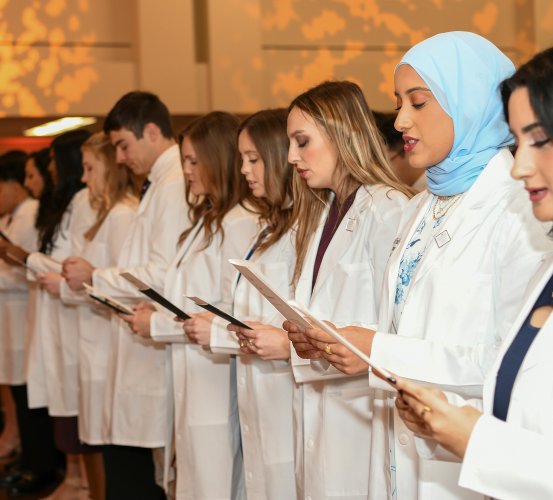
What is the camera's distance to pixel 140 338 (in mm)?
3707

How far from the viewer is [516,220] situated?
71.6 inches

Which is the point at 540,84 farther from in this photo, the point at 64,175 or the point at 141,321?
the point at 64,175

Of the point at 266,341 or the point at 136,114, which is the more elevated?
the point at 136,114

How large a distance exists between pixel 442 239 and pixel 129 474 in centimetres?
234

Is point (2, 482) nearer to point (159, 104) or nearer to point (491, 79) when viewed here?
point (159, 104)

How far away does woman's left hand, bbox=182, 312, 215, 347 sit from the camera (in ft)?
9.70

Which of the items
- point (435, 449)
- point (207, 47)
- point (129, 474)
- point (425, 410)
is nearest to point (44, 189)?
point (207, 47)

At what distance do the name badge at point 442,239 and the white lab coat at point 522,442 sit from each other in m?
0.48

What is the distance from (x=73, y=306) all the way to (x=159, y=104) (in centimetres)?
110

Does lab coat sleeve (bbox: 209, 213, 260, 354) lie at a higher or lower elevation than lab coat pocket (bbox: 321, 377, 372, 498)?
higher

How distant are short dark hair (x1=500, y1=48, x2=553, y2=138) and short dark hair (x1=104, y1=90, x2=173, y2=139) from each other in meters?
2.53

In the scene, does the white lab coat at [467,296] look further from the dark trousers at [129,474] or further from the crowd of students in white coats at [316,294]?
the dark trousers at [129,474]

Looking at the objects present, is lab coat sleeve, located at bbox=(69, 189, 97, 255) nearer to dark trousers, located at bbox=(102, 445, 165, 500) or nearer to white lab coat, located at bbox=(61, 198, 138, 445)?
white lab coat, located at bbox=(61, 198, 138, 445)

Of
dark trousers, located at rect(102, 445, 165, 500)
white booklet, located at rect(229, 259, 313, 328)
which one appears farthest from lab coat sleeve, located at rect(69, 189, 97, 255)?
white booklet, located at rect(229, 259, 313, 328)
